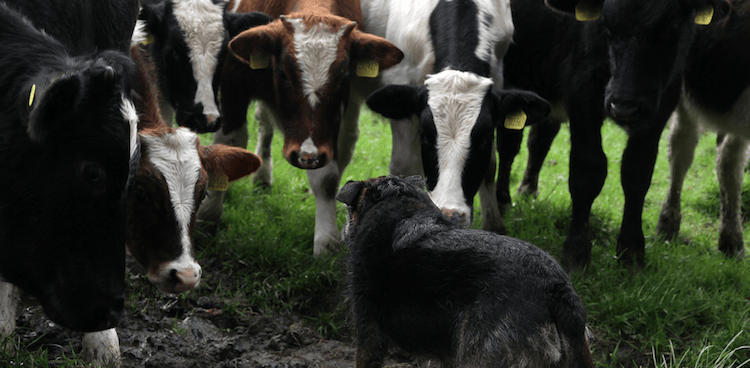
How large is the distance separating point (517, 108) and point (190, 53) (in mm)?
2454

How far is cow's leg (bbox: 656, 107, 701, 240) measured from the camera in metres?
6.39

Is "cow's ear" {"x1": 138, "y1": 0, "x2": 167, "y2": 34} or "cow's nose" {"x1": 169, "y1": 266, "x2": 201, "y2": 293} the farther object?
"cow's ear" {"x1": 138, "y1": 0, "x2": 167, "y2": 34}

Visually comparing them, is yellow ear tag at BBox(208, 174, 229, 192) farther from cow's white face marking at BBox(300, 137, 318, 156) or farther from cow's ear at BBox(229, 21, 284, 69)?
cow's ear at BBox(229, 21, 284, 69)

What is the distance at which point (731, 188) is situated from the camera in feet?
21.4

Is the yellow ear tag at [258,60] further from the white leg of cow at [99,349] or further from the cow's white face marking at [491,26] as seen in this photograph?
the white leg of cow at [99,349]

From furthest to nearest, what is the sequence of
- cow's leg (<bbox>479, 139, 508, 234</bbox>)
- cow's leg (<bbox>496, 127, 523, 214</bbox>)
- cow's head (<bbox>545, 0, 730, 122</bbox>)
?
cow's leg (<bbox>496, 127, 523, 214</bbox>)
cow's leg (<bbox>479, 139, 508, 234</bbox>)
cow's head (<bbox>545, 0, 730, 122</bbox>)

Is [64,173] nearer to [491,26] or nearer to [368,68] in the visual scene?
[368,68]

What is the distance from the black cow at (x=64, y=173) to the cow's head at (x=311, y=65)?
199 cm

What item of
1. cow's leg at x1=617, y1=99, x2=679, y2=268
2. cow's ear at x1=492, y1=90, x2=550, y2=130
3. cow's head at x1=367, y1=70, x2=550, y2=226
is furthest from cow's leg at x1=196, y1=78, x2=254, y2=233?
cow's leg at x1=617, y1=99, x2=679, y2=268

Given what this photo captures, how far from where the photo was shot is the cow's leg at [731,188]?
6.32m

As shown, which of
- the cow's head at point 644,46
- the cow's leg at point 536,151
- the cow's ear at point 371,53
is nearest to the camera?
the cow's head at point 644,46

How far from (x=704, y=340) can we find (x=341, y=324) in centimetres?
233

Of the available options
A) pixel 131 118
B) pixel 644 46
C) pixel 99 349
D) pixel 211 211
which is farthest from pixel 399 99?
pixel 99 349

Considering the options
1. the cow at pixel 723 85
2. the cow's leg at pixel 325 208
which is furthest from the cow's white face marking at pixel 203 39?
the cow at pixel 723 85
